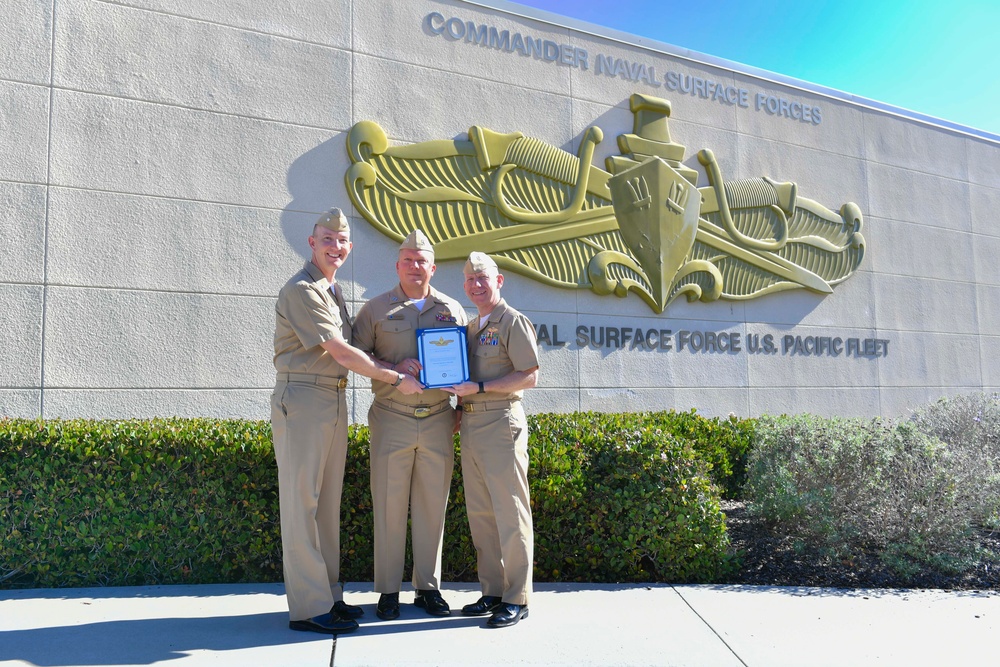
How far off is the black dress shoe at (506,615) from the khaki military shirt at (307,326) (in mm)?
1435

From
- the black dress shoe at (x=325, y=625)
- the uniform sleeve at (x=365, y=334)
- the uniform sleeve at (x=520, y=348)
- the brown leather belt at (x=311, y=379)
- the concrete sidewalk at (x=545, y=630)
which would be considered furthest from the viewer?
the uniform sleeve at (x=365, y=334)

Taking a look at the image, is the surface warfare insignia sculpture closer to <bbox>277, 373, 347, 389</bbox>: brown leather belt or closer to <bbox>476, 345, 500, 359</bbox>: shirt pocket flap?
<bbox>476, 345, 500, 359</bbox>: shirt pocket flap

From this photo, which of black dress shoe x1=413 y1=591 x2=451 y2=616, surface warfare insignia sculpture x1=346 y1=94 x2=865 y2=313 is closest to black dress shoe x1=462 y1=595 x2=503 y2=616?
black dress shoe x1=413 y1=591 x2=451 y2=616

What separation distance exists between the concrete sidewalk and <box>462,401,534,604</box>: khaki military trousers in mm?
245

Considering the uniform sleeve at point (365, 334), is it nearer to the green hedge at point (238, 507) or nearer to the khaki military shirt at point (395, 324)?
the khaki military shirt at point (395, 324)

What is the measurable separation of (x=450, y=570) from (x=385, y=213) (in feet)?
10.3

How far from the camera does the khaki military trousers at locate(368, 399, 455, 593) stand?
393 centimetres

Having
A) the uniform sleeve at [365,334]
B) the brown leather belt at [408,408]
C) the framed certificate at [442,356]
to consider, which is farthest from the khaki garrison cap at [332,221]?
the brown leather belt at [408,408]

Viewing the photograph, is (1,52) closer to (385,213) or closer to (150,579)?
(385,213)

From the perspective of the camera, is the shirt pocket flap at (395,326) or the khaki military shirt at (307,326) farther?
the shirt pocket flap at (395,326)

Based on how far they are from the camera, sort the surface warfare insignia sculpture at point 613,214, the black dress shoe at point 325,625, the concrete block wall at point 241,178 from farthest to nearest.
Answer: the surface warfare insignia sculpture at point 613,214 → the concrete block wall at point 241,178 → the black dress shoe at point 325,625

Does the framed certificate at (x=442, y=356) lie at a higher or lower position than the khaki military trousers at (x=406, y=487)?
higher

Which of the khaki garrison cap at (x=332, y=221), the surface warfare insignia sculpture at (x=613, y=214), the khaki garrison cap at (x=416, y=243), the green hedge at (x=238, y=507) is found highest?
the surface warfare insignia sculpture at (x=613, y=214)

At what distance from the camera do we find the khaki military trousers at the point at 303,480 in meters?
3.64
